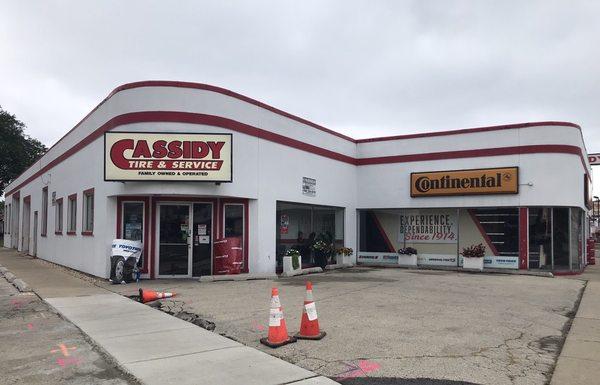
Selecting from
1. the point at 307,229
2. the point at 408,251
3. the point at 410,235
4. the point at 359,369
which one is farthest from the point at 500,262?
the point at 359,369

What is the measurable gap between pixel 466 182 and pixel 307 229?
656cm

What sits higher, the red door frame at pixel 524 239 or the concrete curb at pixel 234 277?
the red door frame at pixel 524 239

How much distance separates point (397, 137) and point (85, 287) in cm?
1365

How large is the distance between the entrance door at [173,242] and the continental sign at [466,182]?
9.87 m

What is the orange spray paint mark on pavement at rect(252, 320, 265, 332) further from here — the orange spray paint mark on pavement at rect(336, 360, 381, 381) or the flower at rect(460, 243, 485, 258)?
the flower at rect(460, 243, 485, 258)

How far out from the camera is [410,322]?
8727 mm

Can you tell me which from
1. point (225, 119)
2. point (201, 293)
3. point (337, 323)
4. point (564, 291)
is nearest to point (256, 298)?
point (201, 293)

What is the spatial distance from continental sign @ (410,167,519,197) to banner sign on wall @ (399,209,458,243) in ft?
3.67

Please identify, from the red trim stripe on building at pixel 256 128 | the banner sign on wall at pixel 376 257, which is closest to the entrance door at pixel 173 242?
the red trim stripe on building at pixel 256 128

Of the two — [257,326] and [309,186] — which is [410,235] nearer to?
[309,186]

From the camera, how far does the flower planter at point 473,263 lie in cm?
1895

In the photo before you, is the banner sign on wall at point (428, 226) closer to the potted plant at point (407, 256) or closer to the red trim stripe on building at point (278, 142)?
the potted plant at point (407, 256)

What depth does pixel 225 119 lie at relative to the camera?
1564 cm

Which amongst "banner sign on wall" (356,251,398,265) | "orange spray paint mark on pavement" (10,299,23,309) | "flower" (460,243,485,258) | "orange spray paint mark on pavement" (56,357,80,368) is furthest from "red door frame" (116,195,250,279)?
"flower" (460,243,485,258)
